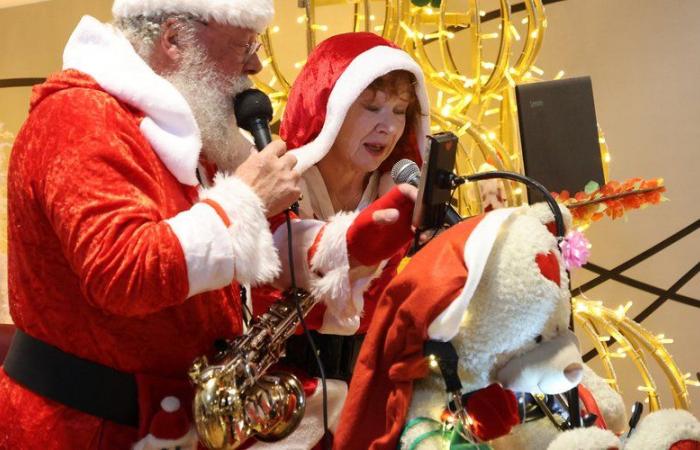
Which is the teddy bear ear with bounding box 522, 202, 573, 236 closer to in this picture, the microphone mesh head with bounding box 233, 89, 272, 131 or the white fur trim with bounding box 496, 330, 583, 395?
the white fur trim with bounding box 496, 330, 583, 395

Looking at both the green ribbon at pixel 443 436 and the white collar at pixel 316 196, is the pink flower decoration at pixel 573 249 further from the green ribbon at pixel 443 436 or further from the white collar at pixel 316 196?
the white collar at pixel 316 196

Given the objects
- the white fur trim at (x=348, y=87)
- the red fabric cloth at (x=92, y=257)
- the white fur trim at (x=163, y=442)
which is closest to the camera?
the red fabric cloth at (x=92, y=257)

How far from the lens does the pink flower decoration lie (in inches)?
53.4

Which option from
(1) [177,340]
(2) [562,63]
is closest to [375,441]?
(1) [177,340]

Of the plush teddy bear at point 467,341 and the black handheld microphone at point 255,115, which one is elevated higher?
the black handheld microphone at point 255,115

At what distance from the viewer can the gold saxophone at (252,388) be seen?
4.28 feet

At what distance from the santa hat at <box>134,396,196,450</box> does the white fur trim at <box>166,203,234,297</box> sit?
0.18 meters

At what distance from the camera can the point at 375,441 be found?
1.28 meters

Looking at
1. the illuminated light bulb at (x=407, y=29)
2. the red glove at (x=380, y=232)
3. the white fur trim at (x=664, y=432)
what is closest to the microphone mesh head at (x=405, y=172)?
the red glove at (x=380, y=232)

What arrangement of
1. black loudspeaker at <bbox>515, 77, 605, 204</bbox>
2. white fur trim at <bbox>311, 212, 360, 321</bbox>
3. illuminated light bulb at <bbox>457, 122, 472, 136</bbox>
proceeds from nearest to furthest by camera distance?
1. white fur trim at <bbox>311, 212, 360, 321</bbox>
2. black loudspeaker at <bbox>515, 77, 605, 204</bbox>
3. illuminated light bulb at <bbox>457, 122, 472, 136</bbox>

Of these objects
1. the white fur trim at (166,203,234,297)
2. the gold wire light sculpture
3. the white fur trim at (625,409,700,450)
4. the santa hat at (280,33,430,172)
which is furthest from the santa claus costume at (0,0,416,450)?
the gold wire light sculpture

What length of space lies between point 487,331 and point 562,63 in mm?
2230

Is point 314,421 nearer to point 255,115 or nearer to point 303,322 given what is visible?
point 303,322

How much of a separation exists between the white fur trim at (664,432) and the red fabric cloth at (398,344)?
330 mm
